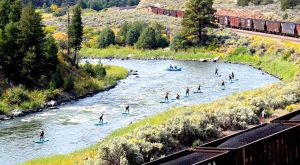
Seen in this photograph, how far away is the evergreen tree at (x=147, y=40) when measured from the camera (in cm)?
12168

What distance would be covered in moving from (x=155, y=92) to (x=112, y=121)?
17.5 meters

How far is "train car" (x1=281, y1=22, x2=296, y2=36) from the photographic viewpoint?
99800 millimetres

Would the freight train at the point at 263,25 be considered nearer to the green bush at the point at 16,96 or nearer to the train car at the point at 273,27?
the train car at the point at 273,27

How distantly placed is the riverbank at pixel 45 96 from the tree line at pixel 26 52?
3.31 meters

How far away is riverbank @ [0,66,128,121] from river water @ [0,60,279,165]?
1.48 metres

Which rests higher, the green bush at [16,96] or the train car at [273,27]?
the train car at [273,27]

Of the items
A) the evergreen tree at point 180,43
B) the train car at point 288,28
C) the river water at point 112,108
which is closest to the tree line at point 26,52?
the river water at point 112,108

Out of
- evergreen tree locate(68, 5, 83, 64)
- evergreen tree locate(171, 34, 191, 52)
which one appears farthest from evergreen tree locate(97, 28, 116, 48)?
evergreen tree locate(68, 5, 83, 64)

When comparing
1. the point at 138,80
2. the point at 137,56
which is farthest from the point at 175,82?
the point at 137,56

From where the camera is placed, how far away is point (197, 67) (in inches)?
3767

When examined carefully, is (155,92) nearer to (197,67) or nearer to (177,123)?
(197,67)

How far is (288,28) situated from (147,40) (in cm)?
3153

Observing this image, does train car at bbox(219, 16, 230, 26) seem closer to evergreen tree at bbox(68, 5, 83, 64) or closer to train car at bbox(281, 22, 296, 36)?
train car at bbox(281, 22, 296, 36)

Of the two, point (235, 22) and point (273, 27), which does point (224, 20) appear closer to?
point (235, 22)
